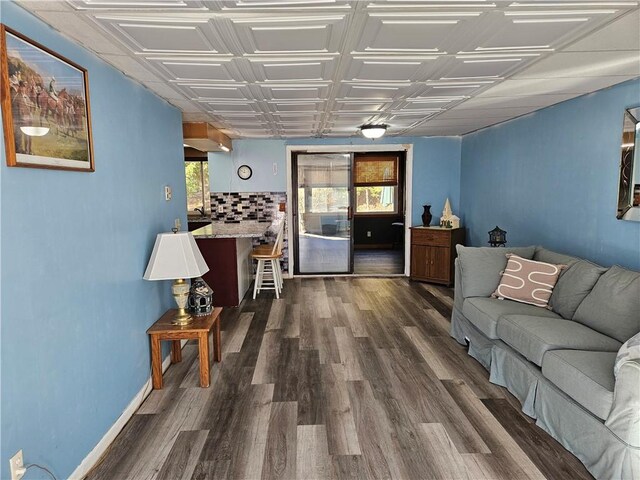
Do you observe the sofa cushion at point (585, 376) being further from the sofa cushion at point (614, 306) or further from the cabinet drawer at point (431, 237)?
the cabinet drawer at point (431, 237)

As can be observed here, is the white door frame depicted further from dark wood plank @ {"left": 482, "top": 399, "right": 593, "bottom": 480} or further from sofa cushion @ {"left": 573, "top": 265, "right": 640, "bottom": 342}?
dark wood plank @ {"left": 482, "top": 399, "right": 593, "bottom": 480}

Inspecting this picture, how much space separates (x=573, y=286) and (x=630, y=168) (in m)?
0.93

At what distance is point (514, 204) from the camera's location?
4.48 metres

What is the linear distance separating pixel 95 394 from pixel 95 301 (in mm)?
505

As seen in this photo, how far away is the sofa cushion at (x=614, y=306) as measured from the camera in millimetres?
2367

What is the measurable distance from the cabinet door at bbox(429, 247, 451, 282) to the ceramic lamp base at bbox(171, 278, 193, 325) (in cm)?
390

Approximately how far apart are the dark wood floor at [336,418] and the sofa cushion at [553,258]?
1.06 metres

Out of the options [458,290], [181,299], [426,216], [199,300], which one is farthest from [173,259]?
[426,216]

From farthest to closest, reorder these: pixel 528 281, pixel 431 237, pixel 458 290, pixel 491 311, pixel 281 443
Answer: pixel 431 237
pixel 458 290
pixel 528 281
pixel 491 311
pixel 281 443

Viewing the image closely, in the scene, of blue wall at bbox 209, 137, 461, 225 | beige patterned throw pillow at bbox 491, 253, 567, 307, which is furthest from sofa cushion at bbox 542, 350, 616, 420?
blue wall at bbox 209, 137, 461, 225

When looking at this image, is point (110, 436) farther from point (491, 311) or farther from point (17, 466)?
point (491, 311)

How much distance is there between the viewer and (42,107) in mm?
1676

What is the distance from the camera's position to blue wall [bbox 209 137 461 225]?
6.07 metres

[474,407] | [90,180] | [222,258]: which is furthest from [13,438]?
[222,258]
